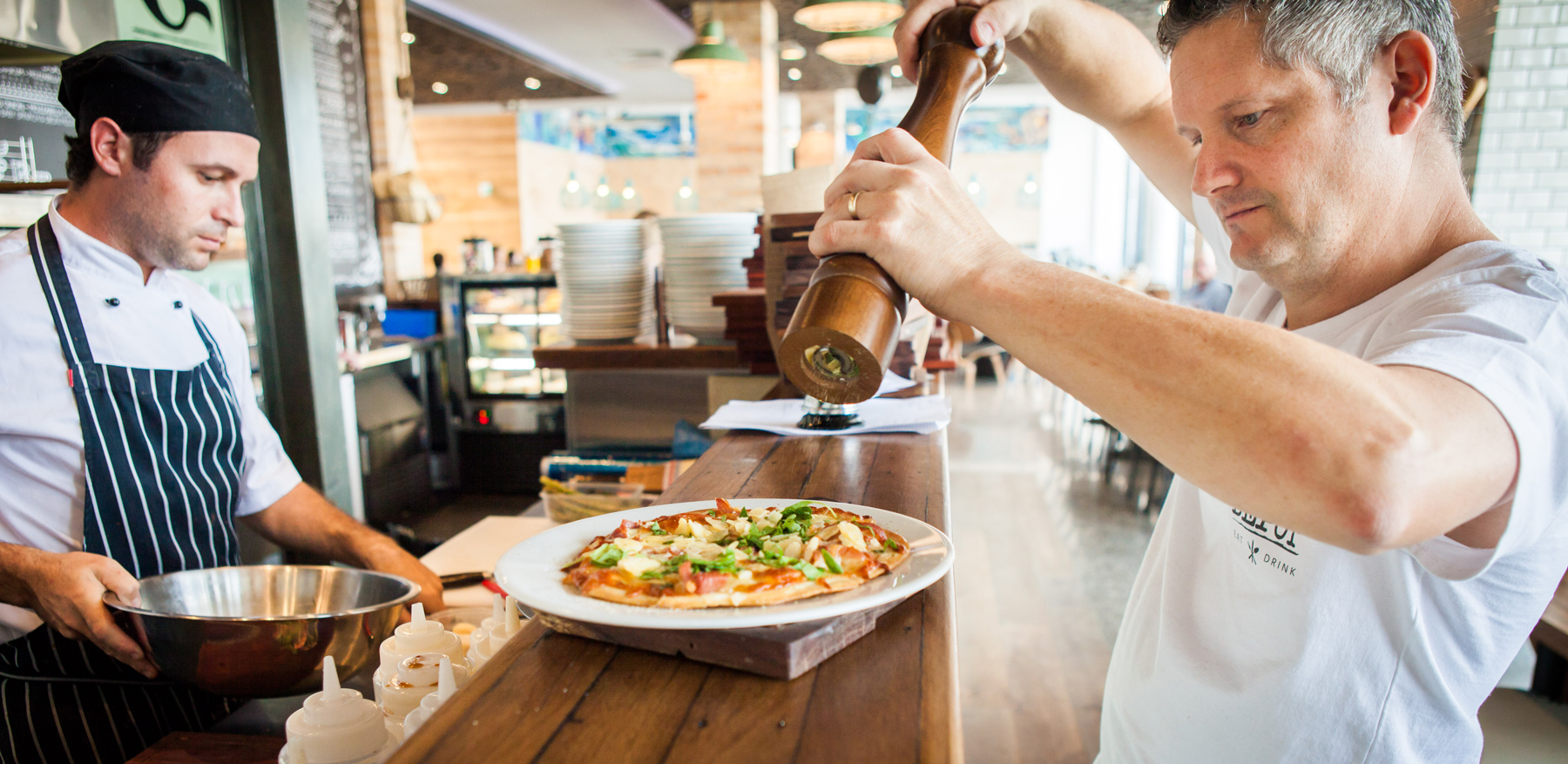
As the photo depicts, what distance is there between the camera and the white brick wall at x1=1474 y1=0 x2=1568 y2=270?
4.02m

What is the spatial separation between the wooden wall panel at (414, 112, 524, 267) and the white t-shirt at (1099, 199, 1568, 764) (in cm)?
1377

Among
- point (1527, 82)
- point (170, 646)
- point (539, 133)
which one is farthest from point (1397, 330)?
point (539, 133)

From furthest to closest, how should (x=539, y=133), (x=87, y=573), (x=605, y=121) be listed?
(x=605, y=121)
(x=539, y=133)
(x=87, y=573)

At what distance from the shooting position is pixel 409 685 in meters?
0.87

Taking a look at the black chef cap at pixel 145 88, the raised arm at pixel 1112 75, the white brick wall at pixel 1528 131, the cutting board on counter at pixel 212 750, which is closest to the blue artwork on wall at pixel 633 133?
the white brick wall at pixel 1528 131

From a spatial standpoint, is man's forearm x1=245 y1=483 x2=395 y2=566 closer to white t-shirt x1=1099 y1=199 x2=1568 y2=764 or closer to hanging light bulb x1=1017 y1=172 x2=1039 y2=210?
white t-shirt x1=1099 y1=199 x2=1568 y2=764

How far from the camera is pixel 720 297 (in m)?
2.21

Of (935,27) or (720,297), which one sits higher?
(935,27)

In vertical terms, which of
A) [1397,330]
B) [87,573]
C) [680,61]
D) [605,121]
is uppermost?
[605,121]

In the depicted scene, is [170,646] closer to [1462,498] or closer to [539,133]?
[1462,498]

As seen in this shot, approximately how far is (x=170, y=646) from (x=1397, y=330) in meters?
1.31

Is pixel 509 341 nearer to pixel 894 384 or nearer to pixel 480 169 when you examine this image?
pixel 894 384

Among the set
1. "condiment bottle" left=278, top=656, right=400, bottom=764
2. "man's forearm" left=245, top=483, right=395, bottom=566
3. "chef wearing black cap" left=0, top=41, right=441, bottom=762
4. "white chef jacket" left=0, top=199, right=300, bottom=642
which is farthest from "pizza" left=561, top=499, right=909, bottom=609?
"white chef jacket" left=0, top=199, right=300, bottom=642

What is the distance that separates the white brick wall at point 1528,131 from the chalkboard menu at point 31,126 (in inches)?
222
